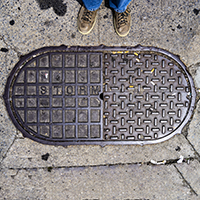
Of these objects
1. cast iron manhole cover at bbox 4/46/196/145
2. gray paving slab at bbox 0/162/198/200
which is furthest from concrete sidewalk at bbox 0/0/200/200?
cast iron manhole cover at bbox 4/46/196/145

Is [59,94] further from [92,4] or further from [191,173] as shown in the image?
[191,173]

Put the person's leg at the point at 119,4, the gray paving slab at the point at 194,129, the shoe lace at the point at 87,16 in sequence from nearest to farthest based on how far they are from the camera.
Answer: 1. the person's leg at the point at 119,4
2. the shoe lace at the point at 87,16
3. the gray paving slab at the point at 194,129

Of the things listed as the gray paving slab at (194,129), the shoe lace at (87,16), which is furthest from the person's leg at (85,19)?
the gray paving slab at (194,129)

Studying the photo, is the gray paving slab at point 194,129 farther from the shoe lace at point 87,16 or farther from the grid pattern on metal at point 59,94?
the shoe lace at point 87,16

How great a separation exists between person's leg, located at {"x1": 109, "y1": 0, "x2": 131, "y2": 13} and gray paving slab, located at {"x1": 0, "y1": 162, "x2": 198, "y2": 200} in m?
1.96

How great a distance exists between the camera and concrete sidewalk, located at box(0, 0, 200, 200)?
86.7 inches

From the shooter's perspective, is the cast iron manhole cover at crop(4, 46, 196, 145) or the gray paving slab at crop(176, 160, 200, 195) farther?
the gray paving slab at crop(176, 160, 200, 195)

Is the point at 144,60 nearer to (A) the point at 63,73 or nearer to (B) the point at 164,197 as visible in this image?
(A) the point at 63,73

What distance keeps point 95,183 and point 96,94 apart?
1.17 m

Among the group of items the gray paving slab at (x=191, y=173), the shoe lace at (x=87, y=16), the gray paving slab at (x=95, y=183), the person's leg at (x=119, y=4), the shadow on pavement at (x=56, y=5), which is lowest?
the gray paving slab at (x=95, y=183)

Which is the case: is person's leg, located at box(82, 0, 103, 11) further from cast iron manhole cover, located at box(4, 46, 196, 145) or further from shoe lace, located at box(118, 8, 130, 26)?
cast iron manhole cover, located at box(4, 46, 196, 145)

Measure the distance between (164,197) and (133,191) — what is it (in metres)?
0.42

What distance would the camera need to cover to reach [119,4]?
1.94 m

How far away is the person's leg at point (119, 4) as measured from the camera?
1.91m
